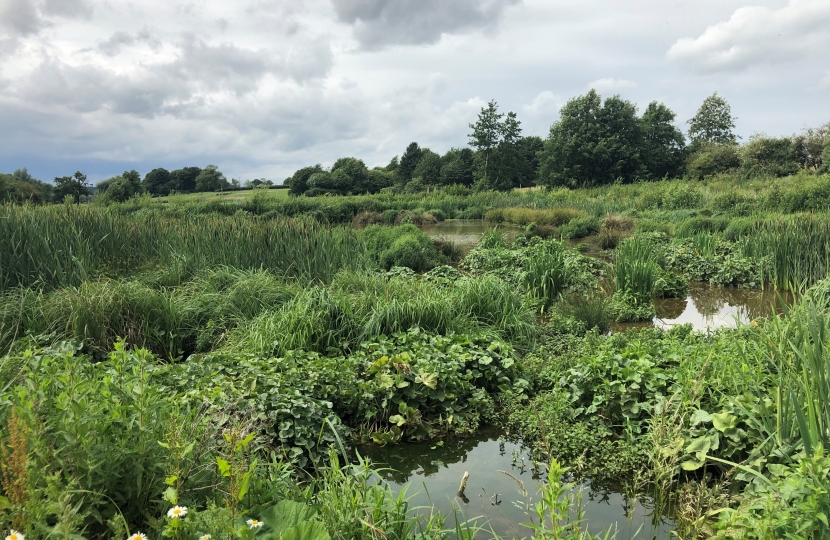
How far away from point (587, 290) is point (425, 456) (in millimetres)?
5157

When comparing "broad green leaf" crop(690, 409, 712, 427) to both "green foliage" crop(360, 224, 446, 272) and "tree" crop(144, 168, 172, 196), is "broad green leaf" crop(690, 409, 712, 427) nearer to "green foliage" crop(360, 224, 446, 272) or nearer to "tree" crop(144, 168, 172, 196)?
"green foliage" crop(360, 224, 446, 272)

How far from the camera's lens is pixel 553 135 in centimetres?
Result: 5112

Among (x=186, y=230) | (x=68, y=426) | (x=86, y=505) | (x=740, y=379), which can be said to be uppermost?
(x=186, y=230)

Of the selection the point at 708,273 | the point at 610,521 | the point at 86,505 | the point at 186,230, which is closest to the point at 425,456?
the point at 610,521

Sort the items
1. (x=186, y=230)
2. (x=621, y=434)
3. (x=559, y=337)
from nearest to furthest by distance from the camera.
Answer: (x=621, y=434) → (x=559, y=337) → (x=186, y=230)

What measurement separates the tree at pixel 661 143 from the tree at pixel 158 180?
41069 mm

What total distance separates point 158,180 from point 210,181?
4.03 metres

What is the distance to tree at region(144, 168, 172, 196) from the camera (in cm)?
3910

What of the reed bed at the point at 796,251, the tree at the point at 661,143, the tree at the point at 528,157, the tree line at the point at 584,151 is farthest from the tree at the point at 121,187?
the tree at the point at 661,143

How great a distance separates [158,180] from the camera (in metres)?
41.9

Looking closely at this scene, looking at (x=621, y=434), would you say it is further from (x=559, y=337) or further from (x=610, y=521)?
(x=559, y=337)

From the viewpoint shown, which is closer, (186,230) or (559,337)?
(559,337)

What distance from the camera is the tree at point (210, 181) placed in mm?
41875

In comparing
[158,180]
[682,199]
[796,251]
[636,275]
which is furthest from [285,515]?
[158,180]
